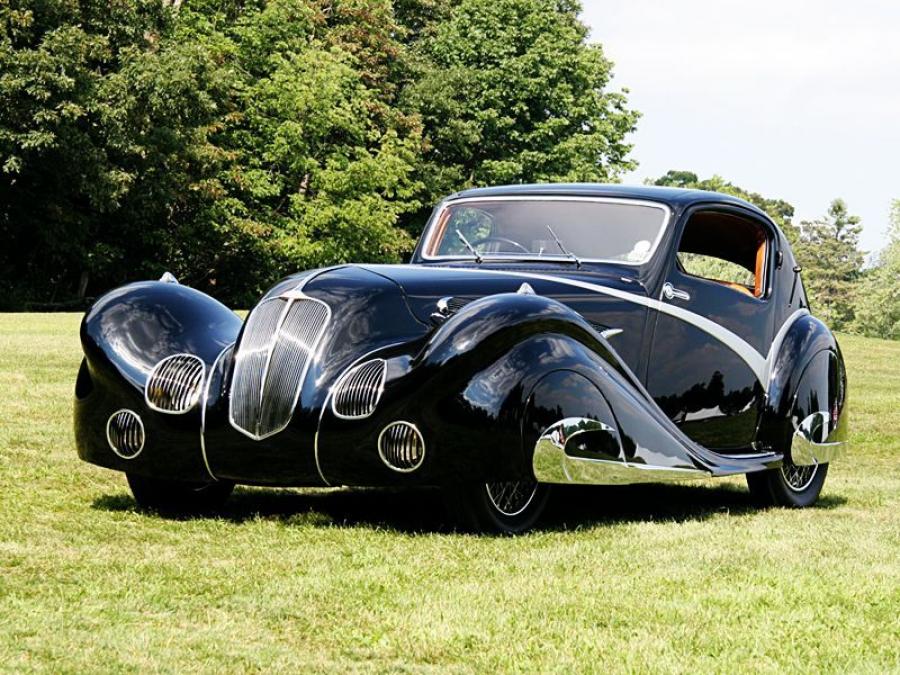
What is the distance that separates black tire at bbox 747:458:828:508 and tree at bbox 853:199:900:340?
67.5 meters

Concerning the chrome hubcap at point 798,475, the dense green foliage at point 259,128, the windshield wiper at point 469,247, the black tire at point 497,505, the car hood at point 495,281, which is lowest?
the dense green foliage at point 259,128

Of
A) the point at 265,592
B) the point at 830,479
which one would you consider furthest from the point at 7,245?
the point at 265,592

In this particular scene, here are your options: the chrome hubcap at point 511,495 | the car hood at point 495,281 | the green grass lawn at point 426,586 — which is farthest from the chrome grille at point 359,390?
the chrome hubcap at point 511,495

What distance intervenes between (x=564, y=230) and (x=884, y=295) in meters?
69.4

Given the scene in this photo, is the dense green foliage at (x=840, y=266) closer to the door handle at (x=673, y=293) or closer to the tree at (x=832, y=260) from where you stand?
the tree at (x=832, y=260)

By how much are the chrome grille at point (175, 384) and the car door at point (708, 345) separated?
2.70 metres

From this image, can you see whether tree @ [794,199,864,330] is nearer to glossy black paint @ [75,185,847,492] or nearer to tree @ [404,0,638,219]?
tree @ [404,0,638,219]

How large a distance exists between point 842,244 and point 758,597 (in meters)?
136

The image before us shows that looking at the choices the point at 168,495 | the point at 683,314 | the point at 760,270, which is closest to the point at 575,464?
the point at 683,314

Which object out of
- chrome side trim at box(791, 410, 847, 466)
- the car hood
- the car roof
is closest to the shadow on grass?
chrome side trim at box(791, 410, 847, 466)

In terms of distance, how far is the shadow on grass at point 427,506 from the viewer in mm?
7160

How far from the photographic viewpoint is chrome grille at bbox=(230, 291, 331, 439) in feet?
21.3

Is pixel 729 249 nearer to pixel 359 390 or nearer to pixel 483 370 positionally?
pixel 483 370

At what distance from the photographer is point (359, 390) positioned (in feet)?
20.9
